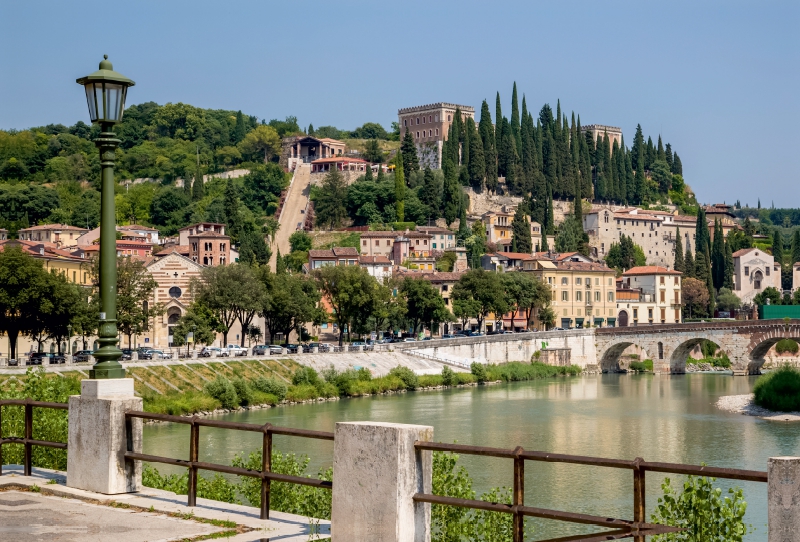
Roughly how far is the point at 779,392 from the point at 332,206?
59707 mm

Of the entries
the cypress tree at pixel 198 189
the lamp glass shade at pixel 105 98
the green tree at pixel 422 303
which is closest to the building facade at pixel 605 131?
the cypress tree at pixel 198 189

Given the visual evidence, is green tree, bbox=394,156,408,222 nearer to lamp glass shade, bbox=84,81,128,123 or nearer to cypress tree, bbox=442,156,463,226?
cypress tree, bbox=442,156,463,226

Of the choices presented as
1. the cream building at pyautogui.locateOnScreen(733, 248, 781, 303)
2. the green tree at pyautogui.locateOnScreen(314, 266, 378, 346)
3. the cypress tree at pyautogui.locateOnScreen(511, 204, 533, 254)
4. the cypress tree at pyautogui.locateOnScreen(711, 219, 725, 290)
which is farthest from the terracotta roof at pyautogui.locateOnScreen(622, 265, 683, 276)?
the green tree at pyautogui.locateOnScreen(314, 266, 378, 346)

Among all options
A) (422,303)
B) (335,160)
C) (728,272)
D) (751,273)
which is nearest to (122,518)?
(422,303)

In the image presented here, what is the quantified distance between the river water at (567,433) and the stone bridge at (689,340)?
1077cm

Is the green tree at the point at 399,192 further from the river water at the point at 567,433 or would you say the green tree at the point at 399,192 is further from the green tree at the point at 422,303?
the river water at the point at 567,433

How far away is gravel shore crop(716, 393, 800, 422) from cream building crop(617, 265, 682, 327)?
40.7 metres

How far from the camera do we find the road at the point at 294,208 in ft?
315

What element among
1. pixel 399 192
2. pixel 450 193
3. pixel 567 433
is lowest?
pixel 567 433

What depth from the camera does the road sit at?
95875mm

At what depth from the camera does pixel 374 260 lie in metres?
83.4

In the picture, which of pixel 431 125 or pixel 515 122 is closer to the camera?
pixel 515 122

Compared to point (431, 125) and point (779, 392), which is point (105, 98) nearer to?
point (779, 392)

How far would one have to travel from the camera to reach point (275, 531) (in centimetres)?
823
